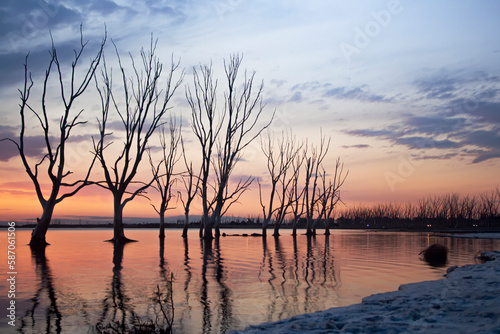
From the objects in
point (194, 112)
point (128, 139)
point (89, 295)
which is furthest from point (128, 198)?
point (89, 295)

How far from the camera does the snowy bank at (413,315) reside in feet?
14.2

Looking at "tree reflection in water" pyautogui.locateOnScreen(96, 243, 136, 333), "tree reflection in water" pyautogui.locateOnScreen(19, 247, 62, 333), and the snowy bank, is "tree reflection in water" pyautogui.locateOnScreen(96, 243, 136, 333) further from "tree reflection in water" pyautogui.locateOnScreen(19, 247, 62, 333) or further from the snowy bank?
the snowy bank

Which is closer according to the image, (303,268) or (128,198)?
(303,268)

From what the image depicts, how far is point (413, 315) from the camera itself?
16.1ft

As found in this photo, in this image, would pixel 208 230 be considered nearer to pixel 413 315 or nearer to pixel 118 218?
pixel 118 218

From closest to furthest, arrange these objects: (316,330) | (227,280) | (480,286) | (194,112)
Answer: (316,330)
(480,286)
(227,280)
(194,112)

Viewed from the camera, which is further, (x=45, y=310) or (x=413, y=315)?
(x=45, y=310)

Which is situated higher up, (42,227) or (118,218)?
(118,218)

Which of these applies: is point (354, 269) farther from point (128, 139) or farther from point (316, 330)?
point (128, 139)

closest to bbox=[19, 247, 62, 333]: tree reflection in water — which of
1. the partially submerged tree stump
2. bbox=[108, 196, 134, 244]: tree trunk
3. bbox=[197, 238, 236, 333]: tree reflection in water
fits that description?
Answer: bbox=[197, 238, 236, 333]: tree reflection in water

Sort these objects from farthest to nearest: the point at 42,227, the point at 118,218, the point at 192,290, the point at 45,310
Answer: the point at 118,218
the point at 42,227
the point at 192,290
the point at 45,310

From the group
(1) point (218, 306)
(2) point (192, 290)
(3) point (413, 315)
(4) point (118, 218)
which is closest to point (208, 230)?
(4) point (118, 218)

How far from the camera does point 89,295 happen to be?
6.92 m

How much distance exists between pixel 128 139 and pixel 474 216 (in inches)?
3440
